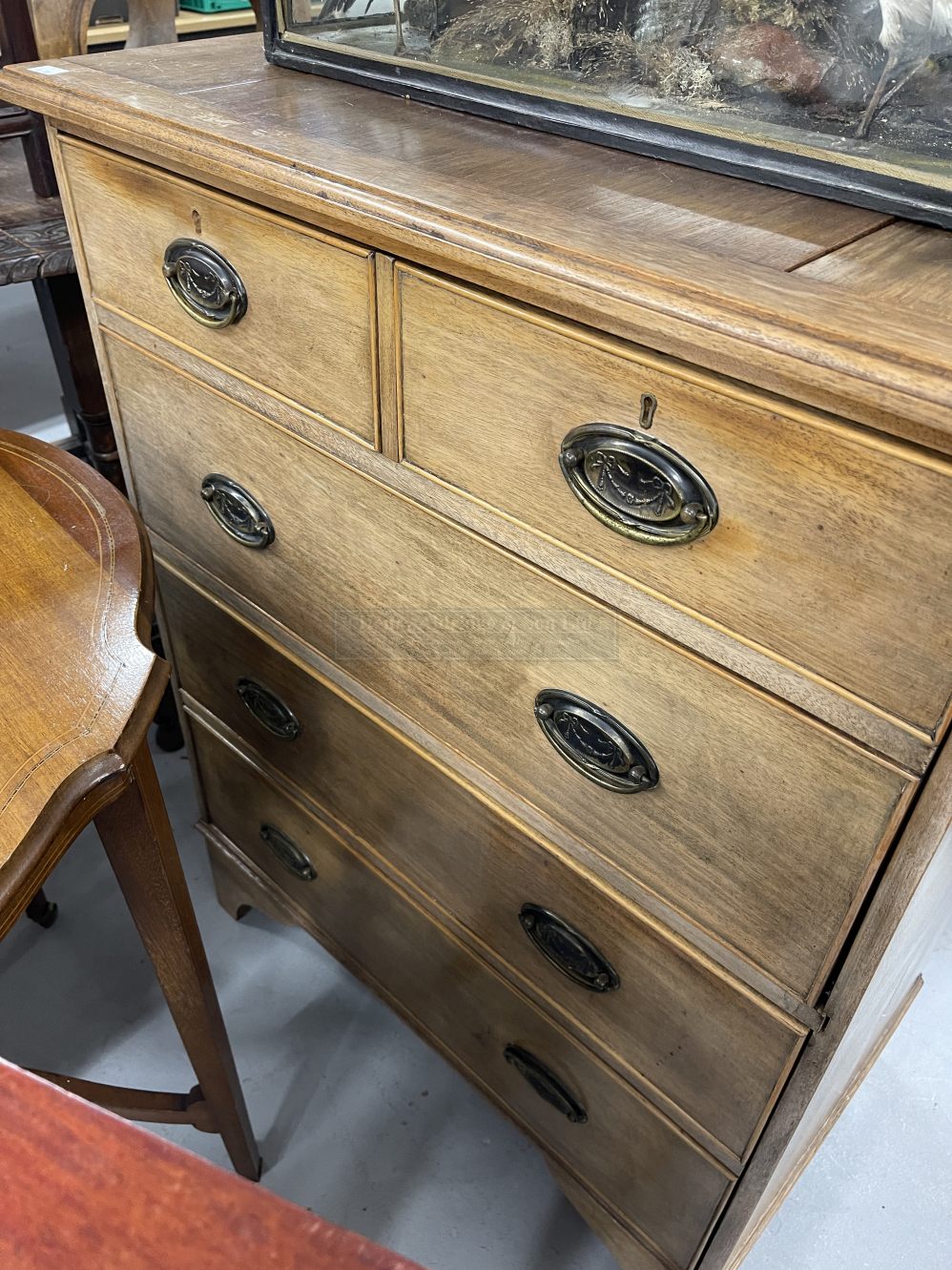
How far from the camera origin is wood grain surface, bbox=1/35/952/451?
1.49 ft

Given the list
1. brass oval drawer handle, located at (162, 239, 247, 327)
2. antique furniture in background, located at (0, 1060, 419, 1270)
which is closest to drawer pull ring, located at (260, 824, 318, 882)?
brass oval drawer handle, located at (162, 239, 247, 327)

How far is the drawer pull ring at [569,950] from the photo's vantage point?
0.83 meters

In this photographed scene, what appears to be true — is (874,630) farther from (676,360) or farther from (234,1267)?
(234,1267)

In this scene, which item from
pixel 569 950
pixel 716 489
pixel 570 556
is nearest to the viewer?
pixel 716 489

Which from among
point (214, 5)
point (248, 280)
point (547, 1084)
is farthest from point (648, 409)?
point (214, 5)

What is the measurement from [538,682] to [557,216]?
32 cm

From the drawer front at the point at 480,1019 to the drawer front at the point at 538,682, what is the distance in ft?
0.94

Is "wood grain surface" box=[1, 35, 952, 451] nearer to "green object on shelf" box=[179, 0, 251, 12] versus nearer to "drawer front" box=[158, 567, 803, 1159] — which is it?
"drawer front" box=[158, 567, 803, 1159]

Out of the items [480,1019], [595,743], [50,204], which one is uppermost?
[50,204]

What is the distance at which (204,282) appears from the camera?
30.7 inches

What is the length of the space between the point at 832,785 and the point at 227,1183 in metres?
0.41

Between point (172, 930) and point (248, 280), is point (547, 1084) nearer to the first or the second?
point (172, 930)

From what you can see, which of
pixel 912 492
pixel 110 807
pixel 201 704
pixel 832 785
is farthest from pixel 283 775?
pixel 912 492

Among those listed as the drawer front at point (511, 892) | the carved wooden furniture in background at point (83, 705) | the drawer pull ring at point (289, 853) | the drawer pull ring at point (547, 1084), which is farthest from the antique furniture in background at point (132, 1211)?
the drawer pull ring at point (289, 853)
